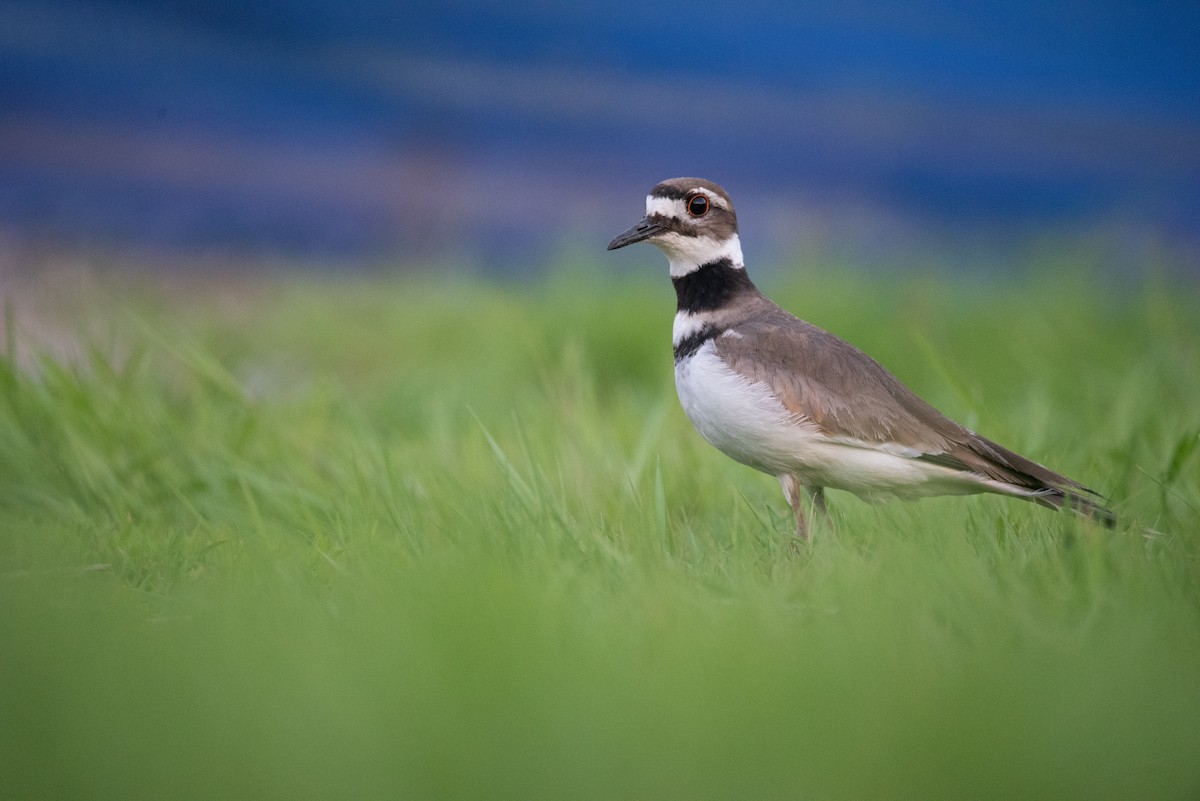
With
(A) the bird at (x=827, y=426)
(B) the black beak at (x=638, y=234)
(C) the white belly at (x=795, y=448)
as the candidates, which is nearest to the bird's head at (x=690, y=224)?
(B) the black beak at (x=638, y=234)

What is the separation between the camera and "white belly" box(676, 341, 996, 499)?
324 centimetres

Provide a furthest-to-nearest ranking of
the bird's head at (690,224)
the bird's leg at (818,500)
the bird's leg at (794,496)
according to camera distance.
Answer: the bird's head at (690,224) < the bird's leg at (818,500) < the bird's leg at (794,496)

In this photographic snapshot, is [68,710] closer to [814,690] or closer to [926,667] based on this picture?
[814,690]

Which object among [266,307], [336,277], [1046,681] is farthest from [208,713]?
[336,277]

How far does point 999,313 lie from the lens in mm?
6555

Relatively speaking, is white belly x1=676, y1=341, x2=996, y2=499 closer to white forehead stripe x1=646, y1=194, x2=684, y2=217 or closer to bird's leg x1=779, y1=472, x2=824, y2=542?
bird's leg x1=779, y1=472, x2=824, y2=542

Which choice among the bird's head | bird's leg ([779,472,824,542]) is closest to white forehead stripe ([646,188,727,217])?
the bird's head

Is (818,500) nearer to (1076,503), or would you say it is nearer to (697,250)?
(1076,503)

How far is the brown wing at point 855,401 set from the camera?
10.4ft

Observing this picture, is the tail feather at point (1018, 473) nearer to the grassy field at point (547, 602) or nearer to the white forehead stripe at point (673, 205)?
the grassy field at point (547, 602)

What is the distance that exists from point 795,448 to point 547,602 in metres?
1.18

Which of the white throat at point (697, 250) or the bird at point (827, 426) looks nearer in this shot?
the bird at point (827, 426)

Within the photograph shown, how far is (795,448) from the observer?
10.7 ft

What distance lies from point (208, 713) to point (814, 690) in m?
1.14
